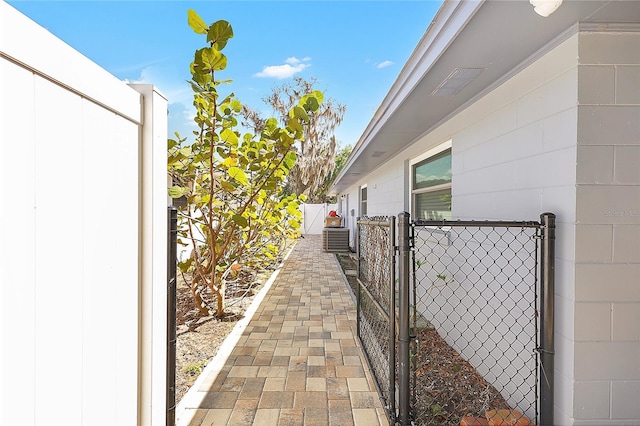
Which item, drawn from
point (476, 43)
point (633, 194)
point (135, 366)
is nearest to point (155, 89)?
point (135, 366)

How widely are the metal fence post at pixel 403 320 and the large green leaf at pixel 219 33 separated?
1.68m

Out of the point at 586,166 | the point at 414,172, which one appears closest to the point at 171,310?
the point at 586,166

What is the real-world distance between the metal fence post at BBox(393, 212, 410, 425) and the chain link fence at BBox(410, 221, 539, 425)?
66 mm

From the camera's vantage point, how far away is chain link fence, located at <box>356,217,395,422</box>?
233 cm

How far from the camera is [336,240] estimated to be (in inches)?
443

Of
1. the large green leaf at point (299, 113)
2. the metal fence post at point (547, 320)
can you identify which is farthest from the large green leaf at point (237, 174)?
the metal fence post at point (547, 320)

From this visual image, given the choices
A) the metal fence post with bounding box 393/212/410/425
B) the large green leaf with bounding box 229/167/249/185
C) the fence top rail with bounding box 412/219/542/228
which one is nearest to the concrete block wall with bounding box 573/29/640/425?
the fence top rail with bounding box 412/219/542/228

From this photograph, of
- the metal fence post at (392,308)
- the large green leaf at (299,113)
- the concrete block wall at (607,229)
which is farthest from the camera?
the large green leaf at (299,113)

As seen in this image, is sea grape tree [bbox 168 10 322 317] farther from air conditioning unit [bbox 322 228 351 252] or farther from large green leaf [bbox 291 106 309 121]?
air conditioning unit [bbox 322 228 351 252]

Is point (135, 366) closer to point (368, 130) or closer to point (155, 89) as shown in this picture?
point (155, 89)

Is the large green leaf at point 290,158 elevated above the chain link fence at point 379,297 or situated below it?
above

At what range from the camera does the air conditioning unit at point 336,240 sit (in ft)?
36.8

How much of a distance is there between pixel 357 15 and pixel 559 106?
1095 centimetres

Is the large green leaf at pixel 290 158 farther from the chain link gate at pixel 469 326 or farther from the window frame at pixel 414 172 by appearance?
the window frame at pixel 414 172
